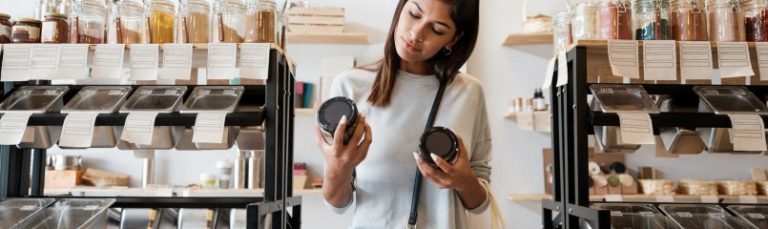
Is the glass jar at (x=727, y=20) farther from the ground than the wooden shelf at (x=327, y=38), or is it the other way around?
the wooden shelf at (x=327, y=38)

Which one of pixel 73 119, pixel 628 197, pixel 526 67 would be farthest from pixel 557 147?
pixel 526 67

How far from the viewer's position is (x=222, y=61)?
1324 mm

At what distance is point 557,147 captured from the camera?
1.51 meters

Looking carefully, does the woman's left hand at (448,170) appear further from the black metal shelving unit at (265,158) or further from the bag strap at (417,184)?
the black metal shelving unit at (265,158)

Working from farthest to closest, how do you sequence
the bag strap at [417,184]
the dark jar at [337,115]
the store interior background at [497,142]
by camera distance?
the store interior background at [497,142], the bag strap at [417,184], the dark jar at [337,115]

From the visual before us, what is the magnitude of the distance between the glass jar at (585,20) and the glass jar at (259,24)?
0.79 meters

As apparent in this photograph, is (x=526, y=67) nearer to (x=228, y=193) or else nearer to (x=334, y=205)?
(x=228, y=193)

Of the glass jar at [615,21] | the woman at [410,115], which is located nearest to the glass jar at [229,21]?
the woman at [410,115]

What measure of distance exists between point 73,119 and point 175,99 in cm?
22

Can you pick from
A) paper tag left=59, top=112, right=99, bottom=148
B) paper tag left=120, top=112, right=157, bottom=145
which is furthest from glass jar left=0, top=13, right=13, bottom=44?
paper tag left=120, top=112, right=157, bottom=145

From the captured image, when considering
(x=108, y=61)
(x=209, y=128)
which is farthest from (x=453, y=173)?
(x=108, y=61)

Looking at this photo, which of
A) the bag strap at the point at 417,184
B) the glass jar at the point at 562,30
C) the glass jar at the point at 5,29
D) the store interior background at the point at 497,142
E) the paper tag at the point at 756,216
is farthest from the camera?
the store interior background at the point at 497,142

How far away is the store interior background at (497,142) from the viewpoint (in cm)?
344

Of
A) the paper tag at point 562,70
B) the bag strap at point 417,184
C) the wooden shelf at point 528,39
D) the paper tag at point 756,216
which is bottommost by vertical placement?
the paper tag at point 756,216
